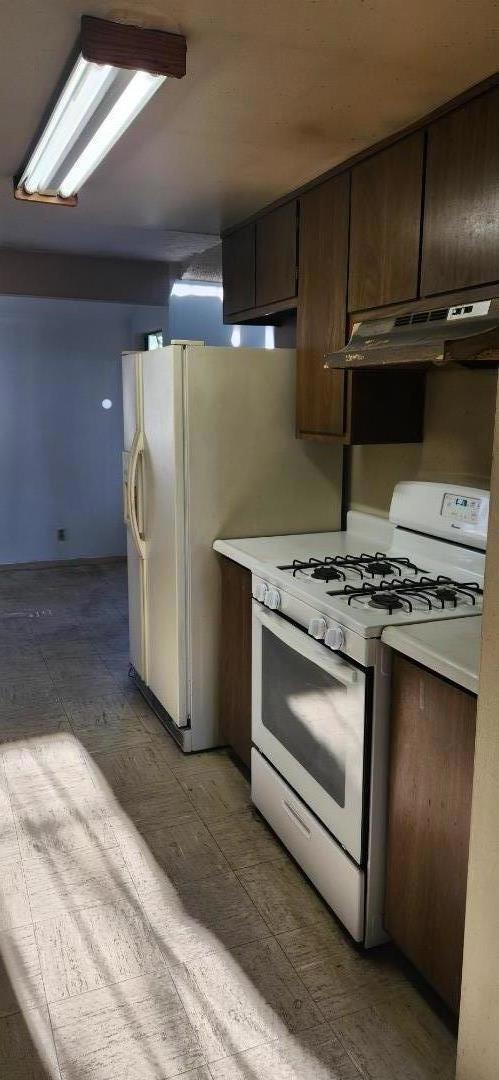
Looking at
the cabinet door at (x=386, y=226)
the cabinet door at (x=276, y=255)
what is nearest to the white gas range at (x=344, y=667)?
the cabinet door at (x=386, y=226)

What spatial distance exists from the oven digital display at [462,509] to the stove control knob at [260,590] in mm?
643

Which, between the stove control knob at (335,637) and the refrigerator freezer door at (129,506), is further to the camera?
the refrigerator freezer door at (129,506)

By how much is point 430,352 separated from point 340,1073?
1706mm

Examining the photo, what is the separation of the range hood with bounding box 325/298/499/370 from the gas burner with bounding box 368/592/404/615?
647 mm

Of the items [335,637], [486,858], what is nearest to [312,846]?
[335,637]

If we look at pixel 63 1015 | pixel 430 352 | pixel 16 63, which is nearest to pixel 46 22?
pixel 16 63

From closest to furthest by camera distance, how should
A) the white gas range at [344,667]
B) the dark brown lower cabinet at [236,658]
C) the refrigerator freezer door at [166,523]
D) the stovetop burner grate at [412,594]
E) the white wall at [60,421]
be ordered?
the white gas range at [344,667], the stovetop burner grate at [412,594], the dark brown lower cabinet at [236,658], the refrigerator freezer door at [166,523], the white wall at [60,421]

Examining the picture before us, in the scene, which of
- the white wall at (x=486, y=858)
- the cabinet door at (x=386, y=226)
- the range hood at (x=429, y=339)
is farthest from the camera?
the cabinet door at (x=386, y=226)

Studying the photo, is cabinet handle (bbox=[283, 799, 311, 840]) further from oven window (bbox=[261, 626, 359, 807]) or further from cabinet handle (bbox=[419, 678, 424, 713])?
cabinet handle (bbox=[419, 678, 424, 713])

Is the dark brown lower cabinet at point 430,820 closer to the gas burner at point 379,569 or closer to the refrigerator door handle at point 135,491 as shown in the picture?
the gas burner at point 379,569

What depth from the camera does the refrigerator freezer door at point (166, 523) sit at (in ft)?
9.78

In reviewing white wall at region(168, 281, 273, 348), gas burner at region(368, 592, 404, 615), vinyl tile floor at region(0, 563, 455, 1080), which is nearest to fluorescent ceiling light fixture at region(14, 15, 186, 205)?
gas burner at region(368, 592, 404, 615)

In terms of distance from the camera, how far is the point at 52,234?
13.5 ft

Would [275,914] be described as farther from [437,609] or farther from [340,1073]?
[437,609]
